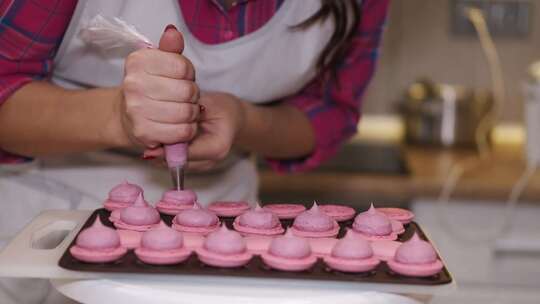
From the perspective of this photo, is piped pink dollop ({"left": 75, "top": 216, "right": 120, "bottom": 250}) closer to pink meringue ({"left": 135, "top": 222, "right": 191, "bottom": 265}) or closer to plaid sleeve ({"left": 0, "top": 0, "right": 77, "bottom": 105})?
pink meringue ({"left": 135, "top": 222, "right": 191, "bottom": 265})

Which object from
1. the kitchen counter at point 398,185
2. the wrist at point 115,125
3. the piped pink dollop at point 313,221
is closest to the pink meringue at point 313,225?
the piped pink dollop at point 313,221

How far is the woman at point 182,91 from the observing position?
0.80 meters

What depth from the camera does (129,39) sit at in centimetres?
84

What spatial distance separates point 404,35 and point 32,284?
1343 millimetres

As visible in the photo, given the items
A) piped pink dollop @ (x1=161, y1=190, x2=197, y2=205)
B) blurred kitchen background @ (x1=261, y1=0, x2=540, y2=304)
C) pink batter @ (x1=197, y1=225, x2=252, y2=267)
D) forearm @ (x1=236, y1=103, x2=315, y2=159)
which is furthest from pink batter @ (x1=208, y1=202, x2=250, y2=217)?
blurred kitchen background @ (x1=261, y1=0, x2=540, y2=304)

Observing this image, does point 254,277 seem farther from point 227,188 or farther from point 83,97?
point 227,188

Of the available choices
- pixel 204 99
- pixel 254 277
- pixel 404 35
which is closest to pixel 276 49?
pixel 204 99

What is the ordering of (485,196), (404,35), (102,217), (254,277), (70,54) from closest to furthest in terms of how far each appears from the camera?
1. (254,277)
2. (102,217)
3. (70,54)
4. (485,196)
5. (404,35)

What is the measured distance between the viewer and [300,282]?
24.4 inches

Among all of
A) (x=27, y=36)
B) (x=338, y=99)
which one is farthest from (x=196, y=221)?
(x=338, y=99)

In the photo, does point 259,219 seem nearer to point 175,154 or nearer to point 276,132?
point 175,154

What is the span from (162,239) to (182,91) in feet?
0.59

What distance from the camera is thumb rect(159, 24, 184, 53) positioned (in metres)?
0.74

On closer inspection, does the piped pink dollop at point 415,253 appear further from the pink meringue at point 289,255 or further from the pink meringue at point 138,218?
the pink meringue at point 138,218
